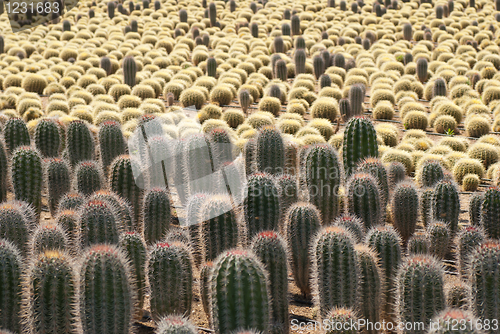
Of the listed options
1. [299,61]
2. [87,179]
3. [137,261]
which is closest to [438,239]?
[137,261]

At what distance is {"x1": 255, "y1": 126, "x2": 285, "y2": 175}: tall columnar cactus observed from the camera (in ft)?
30.3

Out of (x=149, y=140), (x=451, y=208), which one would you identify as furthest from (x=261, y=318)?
(x=149, y=140)

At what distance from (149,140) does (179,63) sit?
14.6 meters

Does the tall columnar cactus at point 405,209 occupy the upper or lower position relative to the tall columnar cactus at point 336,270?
lower

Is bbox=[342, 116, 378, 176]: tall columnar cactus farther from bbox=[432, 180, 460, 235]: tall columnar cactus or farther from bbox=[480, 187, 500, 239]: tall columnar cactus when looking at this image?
bbox=[480, 187, 500, 239]: tall columnar cactus

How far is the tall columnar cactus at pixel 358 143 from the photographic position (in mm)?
9414

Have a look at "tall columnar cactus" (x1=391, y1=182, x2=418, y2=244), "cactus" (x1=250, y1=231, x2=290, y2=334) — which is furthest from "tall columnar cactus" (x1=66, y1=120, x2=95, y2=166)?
"tall columnar cactus" (x1=391, y1=182, x2=418, y2=244)

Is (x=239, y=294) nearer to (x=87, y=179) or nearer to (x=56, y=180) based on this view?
(x=87, y=179)

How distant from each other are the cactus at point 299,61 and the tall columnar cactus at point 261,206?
15369mm

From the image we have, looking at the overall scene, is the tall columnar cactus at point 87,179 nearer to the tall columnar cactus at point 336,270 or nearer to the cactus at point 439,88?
the tall columnar cactus at point 336,270

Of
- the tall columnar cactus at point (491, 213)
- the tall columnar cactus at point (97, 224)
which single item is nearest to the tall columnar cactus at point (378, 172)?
the tall columnar cactus at point (491, 213)

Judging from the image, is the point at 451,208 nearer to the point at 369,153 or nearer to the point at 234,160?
the point at 369,153

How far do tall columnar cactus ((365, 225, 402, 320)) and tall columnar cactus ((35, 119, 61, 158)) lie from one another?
6.24 meters

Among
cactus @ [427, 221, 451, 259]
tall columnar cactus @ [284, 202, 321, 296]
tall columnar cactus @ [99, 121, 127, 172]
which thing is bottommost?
cactus @ [427, 221, 451, 259]
